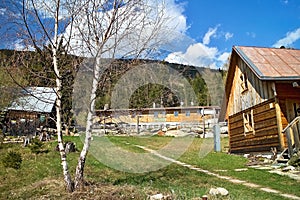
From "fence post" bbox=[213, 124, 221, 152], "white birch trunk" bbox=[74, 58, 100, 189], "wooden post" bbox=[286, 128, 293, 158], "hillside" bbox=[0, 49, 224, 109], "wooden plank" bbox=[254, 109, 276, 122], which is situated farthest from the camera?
"fence post" bbox=[213, 124, 221, 152]

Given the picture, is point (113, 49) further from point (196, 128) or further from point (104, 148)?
point (196, 128)

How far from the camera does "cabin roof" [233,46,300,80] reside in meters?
11.9

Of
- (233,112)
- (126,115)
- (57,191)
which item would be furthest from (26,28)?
(233,112)

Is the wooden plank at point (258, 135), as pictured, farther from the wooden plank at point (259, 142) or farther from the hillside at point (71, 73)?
the hillside at point (71, 73)

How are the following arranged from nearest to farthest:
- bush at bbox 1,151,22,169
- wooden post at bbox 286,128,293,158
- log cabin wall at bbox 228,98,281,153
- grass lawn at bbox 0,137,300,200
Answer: grass lawn at bbox 0,137,300,200 → bush at bbox 1,151,22,169 → wooden post at bbox 286,128,293,158 → log cabin wall at bbox 228,98,281,153

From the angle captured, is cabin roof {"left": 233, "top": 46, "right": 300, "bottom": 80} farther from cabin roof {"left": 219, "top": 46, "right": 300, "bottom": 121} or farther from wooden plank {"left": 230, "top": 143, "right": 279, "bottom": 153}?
wooden plank {"left": 230, "top": 143, "right": 279, "bottom": 153}

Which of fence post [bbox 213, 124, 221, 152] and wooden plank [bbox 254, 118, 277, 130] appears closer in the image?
wooden plank [bbox 254, 118, 277, 130]

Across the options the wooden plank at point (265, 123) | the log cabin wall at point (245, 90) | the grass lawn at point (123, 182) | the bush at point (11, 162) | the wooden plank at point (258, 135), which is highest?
the log cabin wall at point (245, 90)

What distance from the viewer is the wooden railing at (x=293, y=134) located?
35.1ft

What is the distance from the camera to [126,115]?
25.2 ft

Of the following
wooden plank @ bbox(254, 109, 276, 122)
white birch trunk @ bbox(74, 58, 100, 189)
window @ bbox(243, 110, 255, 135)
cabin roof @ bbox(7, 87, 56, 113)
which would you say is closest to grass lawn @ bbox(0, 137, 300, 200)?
white birch trunk @ bbox(74, 58, 100, 189)

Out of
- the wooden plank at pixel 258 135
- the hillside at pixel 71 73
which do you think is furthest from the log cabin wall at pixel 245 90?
the hillside at pixel 71 73

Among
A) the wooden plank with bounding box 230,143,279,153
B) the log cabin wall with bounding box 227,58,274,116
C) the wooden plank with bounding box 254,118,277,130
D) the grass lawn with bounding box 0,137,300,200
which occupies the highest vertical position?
the log cabin wall with bounding box 227,58,274,116

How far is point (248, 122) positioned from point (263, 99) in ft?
8.17
